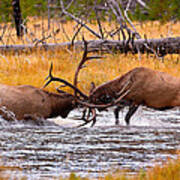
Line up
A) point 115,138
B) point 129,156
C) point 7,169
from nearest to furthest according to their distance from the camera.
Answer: point 7,169
point 129,156
point 115,138

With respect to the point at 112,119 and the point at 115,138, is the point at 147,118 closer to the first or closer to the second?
the point at 112,119

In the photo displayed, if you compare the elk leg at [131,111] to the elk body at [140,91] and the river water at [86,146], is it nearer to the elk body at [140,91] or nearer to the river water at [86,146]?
the elk body at [140,91]

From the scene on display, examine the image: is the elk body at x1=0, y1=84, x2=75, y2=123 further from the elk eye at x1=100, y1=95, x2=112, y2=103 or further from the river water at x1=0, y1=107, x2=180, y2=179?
the elk eye at x1=100, y1=95, x2=112, y2=103

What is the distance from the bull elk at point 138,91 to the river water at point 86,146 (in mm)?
256

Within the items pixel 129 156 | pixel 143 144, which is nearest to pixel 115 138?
pixel 143 144

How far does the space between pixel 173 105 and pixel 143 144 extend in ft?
6.88

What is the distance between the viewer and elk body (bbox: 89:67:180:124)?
26.5 ft

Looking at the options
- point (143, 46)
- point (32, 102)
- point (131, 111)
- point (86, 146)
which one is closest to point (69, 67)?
point (143, 46)

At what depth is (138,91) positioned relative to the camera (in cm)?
816

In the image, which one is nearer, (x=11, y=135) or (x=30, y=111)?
(x=11, y=135)

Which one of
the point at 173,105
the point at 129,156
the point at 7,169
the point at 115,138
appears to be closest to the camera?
the point at 7,169

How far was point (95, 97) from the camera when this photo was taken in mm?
7969

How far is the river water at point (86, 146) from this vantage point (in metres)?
5.20

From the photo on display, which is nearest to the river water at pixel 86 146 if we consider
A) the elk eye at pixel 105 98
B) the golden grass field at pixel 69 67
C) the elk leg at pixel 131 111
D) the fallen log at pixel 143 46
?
the elk leg at pixel 131 111
